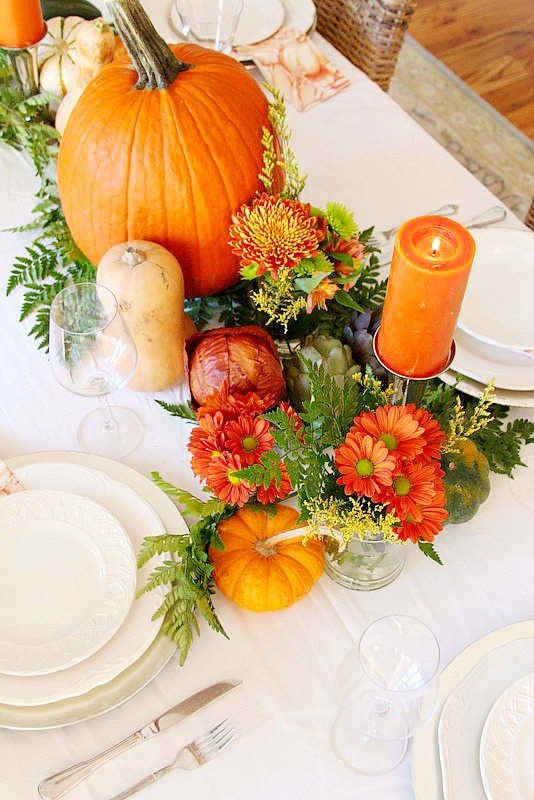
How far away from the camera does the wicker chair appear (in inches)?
62.0

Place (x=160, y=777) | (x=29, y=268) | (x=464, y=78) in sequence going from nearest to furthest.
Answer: (x=160, y=777), (x=29, y=268), (x=464, y=78)

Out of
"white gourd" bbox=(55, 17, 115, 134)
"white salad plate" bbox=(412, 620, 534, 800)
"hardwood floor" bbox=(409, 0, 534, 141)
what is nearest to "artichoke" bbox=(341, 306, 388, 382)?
"white salad plate" bbox=(412, 620, 534, 800)

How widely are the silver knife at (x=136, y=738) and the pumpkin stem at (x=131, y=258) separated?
1.59ft

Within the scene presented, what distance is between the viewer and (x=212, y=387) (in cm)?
95

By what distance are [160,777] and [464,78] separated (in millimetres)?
2750

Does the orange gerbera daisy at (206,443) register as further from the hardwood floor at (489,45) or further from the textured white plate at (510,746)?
the hardwood floor at (489,45)

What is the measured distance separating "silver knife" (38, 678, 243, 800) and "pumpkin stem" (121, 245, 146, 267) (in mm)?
486

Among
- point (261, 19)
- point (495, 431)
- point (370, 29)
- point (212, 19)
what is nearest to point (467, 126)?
point (370, 29)

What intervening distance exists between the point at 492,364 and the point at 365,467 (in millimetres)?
387

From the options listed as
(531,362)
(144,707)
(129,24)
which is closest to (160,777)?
(144,707)

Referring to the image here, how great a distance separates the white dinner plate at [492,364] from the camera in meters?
1.03

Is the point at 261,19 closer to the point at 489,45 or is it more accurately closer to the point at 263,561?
the point at 263,561

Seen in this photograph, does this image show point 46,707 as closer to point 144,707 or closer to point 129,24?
point 144,707

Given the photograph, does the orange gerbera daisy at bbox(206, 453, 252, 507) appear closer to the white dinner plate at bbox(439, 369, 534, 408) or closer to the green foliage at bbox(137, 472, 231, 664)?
the green foliage at bbox(137, 472, 231, 664)
